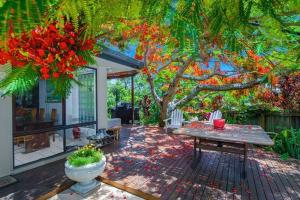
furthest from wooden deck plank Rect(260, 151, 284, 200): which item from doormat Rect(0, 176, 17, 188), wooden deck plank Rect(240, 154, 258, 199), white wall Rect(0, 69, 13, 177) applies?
white wall Rect(0, 69, 13, 177)

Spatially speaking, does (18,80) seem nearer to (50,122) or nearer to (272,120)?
(50,122)

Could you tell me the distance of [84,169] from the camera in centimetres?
277

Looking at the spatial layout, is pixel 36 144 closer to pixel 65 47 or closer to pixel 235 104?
pixel 65 47

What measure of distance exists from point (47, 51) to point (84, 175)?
2.51m

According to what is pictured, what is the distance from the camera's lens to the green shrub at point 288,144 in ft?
16.1

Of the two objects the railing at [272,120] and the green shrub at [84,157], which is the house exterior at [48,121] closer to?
the green shrub at [84,157]

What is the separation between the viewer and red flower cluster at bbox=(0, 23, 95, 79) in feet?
2.17

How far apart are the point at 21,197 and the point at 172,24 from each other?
3.46m

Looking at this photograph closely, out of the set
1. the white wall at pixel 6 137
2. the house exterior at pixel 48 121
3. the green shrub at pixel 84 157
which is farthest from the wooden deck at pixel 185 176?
the green shrub at pixel 84 157

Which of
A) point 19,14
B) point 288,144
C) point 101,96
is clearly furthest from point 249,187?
point 101,96

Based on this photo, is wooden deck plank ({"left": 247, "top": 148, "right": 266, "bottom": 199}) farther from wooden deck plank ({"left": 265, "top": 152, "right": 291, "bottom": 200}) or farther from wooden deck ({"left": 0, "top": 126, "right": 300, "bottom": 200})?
wooden deck plank ({"left": 265, "top": 152, "right": 291, "bottom": 200})

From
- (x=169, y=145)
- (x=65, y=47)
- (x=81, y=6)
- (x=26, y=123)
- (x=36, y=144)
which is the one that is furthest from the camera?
(x=169, y=145)

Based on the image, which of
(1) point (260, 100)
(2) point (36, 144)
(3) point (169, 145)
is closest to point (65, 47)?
(2) point (36, 144)

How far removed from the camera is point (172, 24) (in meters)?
0.72
